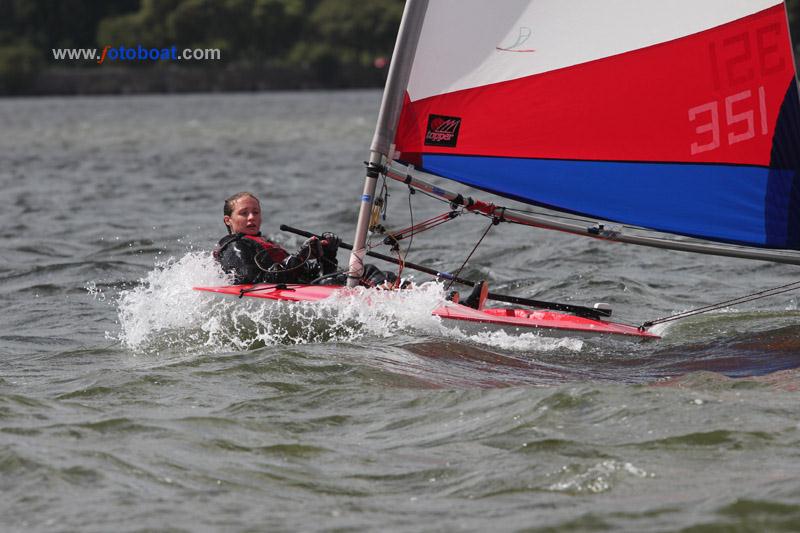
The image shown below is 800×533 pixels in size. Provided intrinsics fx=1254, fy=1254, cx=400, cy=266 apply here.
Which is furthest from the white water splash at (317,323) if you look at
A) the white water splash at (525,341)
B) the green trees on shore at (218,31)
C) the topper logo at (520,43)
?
the green trees on shore at (218,31)

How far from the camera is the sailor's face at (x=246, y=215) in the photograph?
350 inches

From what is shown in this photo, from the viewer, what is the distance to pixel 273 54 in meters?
122

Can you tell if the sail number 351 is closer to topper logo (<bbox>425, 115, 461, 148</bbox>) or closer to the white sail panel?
the white sail panel

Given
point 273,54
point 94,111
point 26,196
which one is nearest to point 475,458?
point 26,196

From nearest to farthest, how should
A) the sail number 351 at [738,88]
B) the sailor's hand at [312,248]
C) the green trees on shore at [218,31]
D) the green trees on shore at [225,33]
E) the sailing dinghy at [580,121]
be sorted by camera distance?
the sail number 351 at [738,88] < the sailing dinghy at [580,121] < the sailor's hand at [312,248] < the green trees on shore at [225,33] < the green trees on shore at [218,31]

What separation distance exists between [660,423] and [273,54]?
11846 cm

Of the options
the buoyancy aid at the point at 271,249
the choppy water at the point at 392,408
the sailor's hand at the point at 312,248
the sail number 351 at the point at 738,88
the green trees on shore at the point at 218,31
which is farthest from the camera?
the green trees on shore at the point at 218,31

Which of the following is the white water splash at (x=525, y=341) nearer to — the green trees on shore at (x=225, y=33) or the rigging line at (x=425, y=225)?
the rigging line at (x=425, y=225)

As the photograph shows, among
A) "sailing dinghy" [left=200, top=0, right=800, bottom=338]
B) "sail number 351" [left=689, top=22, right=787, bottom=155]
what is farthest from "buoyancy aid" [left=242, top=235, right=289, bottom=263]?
"sail number 351" [left=689, top=22, right=787, bottom=155]

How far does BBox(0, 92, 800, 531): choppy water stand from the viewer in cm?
512

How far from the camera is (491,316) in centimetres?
809

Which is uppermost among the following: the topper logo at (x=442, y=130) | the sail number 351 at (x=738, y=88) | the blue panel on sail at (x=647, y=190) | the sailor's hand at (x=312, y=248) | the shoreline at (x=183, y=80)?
the shoreline at (x=183, y=80)

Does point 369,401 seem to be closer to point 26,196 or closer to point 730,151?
point 730,151

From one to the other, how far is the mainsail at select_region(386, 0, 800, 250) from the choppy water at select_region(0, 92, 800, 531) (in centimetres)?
93
